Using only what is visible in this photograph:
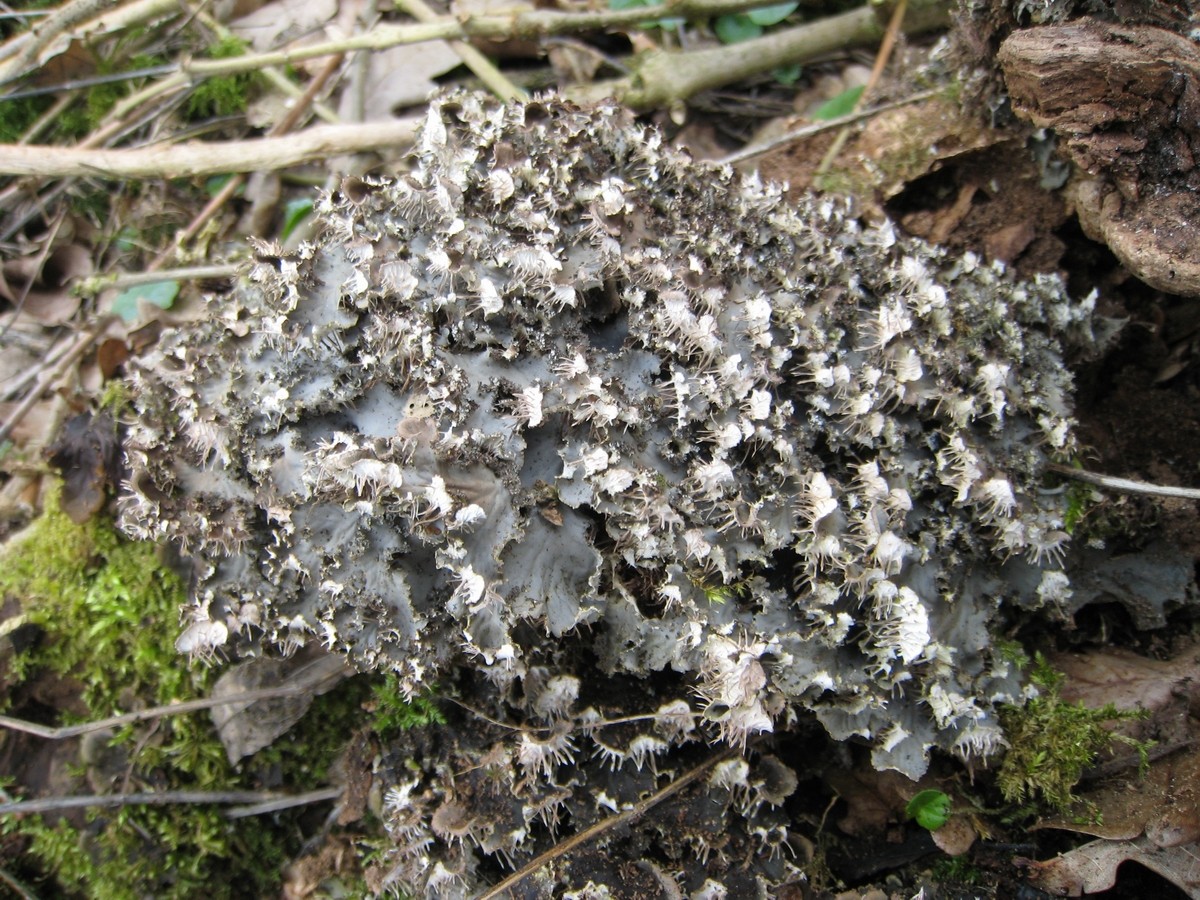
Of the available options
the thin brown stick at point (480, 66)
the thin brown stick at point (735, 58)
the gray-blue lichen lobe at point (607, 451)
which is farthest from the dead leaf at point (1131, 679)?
the thin brown stick at point (480, 66)

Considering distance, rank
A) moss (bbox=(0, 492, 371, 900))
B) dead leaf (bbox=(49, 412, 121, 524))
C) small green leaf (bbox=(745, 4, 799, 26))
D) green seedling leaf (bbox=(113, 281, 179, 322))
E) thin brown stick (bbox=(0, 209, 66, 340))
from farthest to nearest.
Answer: small green leaf (bbox=(745, 4, 799, 26))
thin brown stick (bbox=(0, 209, 66, 340))
green seedling leaf (bbox=(113, 281, 179, 322))
dead leaf (bbox=(49, 412, 121, 524))
moss (bbox=(0, 492, 371, 900))

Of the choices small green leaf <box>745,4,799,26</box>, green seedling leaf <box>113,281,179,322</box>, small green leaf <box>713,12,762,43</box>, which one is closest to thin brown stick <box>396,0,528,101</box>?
small green leaf <box>713,12,762,43</box>

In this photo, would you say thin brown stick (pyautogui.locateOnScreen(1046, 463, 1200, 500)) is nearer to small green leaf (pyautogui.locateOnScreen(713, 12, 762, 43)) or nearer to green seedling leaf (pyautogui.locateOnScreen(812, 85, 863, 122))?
green seedling leaf (pyautogui.locateOnScreen(812, 85, 863, 122))

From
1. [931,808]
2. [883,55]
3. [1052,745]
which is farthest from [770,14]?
[931,808]

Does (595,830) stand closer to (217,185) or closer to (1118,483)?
(1118,483)

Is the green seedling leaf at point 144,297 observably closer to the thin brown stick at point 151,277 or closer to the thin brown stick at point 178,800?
the thin brown stick at point 151,277

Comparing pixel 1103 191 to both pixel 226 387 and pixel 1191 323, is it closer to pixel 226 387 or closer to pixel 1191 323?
pixel 1191 323
